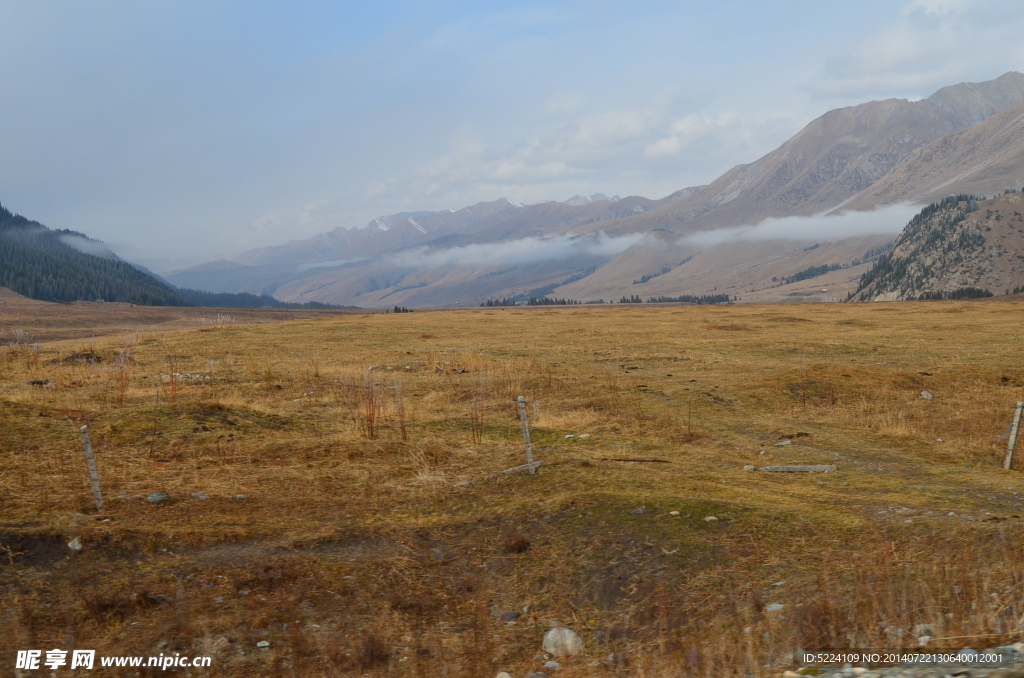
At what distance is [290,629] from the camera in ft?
27.7

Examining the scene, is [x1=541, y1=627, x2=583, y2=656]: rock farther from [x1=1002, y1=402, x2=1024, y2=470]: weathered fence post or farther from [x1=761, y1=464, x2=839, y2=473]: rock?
[x1=1002, y1=402, x2=1024, y2=470]: weathered fence post

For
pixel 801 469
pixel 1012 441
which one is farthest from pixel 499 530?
pixel 1012 441

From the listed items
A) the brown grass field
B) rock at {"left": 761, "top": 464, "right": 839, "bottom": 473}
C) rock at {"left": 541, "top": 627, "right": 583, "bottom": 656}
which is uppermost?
the brown grass field

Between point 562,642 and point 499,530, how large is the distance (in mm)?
3668

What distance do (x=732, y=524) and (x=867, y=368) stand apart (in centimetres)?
2372

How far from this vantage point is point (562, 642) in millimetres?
8297

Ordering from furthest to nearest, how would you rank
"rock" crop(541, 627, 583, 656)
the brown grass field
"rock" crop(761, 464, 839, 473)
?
"rock" crop(761, 464, 839, 473) < "rock" crop(541, 627, 583, 656) < the brown grass field

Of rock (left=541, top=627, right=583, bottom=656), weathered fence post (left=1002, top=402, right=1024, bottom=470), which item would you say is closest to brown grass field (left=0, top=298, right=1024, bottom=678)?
rock (left=541, top=627, right=583, bottom=656)

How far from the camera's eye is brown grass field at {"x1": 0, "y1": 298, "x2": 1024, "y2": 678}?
8.01 metres

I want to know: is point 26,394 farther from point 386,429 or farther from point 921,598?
point 921,598

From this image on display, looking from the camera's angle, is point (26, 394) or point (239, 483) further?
point (26, 394)

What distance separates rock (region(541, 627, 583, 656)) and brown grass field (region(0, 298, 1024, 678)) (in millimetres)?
142

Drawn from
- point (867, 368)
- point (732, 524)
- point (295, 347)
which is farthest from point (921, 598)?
point (295, 347)

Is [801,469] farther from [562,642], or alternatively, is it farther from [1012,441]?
[562,642]
